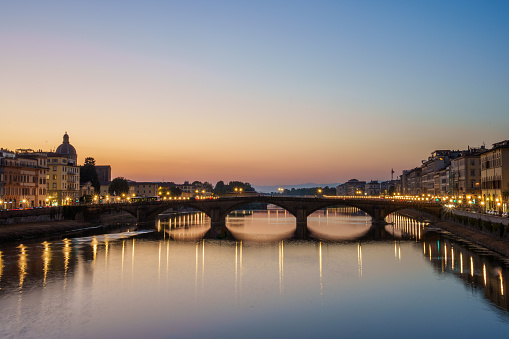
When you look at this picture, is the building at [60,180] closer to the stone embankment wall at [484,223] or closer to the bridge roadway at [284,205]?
the bridge roadway at [284,205]

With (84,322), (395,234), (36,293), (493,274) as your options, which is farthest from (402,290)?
(395,234)

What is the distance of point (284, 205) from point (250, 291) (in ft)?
222

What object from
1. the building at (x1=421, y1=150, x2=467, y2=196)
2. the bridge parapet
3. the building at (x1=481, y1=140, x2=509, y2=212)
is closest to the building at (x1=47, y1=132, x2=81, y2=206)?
the bridge parapet

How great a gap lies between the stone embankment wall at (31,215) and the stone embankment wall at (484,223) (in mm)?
64829

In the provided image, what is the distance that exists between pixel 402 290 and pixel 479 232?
3000 centimetres

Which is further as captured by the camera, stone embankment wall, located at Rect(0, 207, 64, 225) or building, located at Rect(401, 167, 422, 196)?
building, located at Rect(401, 167, 422, 196)

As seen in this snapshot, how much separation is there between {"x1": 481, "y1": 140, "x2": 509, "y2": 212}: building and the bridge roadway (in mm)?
11532

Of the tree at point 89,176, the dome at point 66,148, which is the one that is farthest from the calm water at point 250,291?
the dome at point 66,148

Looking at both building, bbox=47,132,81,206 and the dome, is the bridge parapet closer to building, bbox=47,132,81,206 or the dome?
building, bbox=47,132,81,206

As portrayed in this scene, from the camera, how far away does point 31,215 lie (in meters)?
74.8

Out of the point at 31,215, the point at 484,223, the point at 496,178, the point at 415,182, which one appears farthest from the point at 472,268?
the point at 415,182

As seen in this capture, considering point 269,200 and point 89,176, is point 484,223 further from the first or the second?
point 89,176

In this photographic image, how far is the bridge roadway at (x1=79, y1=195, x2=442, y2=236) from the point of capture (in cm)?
9416

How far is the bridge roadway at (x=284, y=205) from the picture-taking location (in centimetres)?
9416
